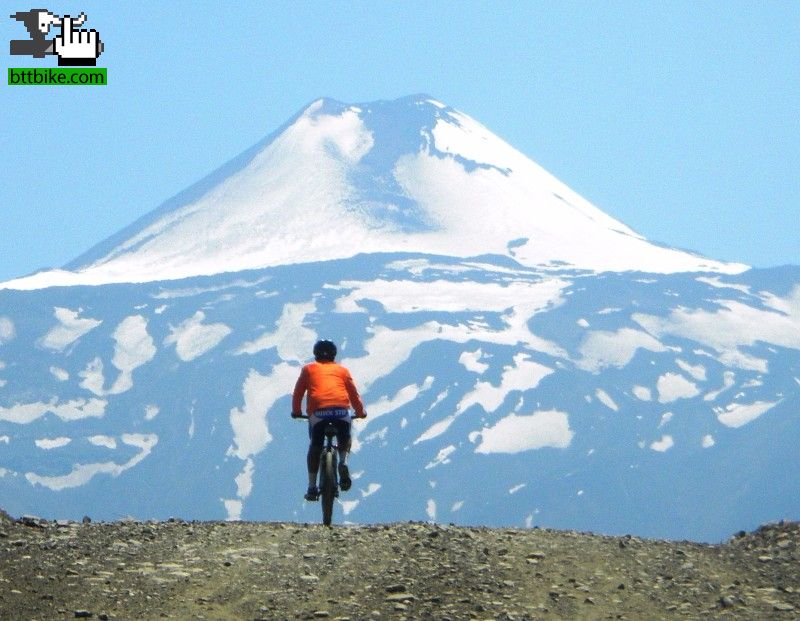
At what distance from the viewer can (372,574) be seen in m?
16.3

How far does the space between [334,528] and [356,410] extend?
1.62 meters

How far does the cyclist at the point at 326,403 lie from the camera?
19953 mm

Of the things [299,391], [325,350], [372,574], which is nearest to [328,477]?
[299,391]

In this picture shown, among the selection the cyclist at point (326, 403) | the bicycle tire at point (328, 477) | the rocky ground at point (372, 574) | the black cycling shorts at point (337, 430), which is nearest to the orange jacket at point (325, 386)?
the cyclist at point (326, 403)

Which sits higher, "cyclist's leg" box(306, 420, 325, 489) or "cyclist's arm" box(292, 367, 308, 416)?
"cyclist's arm" box(292, 367, 308, 416)

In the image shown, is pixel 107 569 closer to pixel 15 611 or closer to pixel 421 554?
pixel 15 611

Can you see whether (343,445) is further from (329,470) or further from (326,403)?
(326,403)

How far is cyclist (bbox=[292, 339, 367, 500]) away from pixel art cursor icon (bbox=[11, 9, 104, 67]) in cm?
2742

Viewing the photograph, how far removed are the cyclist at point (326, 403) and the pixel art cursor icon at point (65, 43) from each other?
90.0 ft

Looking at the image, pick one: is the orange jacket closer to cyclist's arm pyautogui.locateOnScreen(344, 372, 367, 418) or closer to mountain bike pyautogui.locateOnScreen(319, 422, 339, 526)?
cyclist's arm pyautogui.locateOnScreen(344, 372, 367, 418)

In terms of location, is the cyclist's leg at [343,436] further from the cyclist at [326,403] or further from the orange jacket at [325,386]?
the orange jacket at [325,386]

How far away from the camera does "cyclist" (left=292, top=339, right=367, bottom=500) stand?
786 inches

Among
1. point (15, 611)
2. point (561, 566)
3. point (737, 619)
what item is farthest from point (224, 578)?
point (737, 619)

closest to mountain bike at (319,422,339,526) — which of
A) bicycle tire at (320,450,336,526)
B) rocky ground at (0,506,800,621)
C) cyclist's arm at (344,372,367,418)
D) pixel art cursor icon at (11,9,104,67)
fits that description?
bicycle tire at (320,450,336,526)
